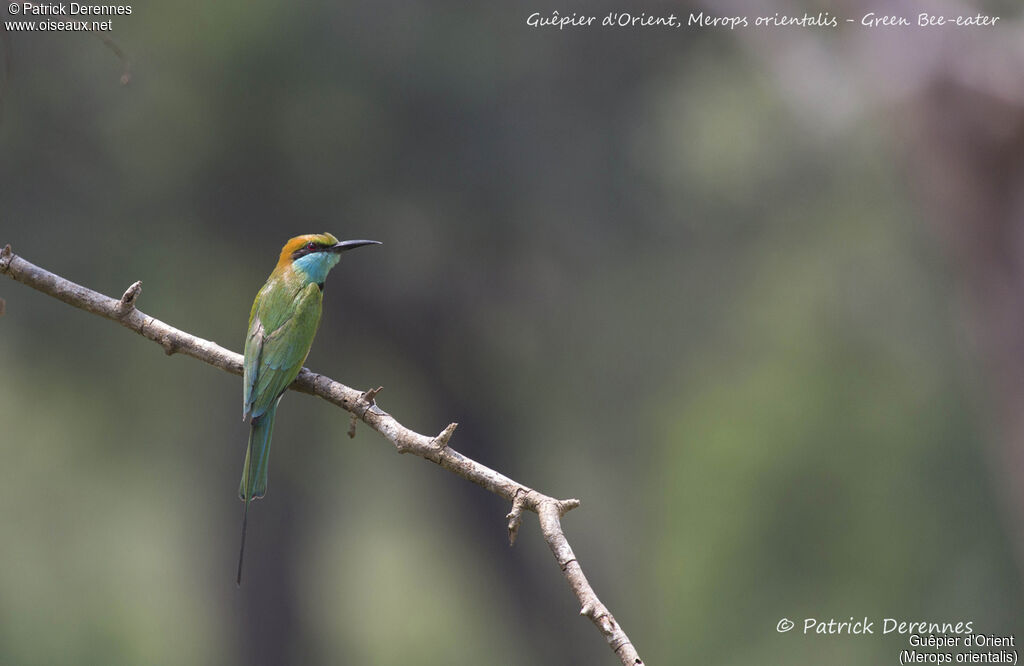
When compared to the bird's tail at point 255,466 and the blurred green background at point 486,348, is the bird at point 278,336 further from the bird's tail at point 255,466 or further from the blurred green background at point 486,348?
the blurred green background at point 486,348

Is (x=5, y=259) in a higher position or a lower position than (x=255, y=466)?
higher

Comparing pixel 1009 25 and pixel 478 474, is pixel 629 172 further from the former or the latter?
pixel 478 474

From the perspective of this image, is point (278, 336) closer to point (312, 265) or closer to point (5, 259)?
point (312, 265)

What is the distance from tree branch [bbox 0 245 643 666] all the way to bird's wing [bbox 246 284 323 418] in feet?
0.32

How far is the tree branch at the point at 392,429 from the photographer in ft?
5.43

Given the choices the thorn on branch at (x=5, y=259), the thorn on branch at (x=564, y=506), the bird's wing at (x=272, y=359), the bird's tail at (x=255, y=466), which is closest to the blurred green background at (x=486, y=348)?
the bird's wing at (x=272, y=359)

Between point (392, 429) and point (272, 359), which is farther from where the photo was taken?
point (272, 359)

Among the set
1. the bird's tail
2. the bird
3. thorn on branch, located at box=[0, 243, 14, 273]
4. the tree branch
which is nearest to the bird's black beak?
A: the bird

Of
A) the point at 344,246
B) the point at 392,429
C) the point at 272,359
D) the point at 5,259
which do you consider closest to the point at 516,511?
the point at 392,429

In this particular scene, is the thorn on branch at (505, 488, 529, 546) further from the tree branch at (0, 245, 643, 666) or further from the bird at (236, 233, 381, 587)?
the bird at (236, 233, 381, 587)

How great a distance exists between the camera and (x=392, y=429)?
2.03 meters

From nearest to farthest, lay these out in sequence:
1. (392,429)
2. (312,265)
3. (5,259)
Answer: (392,429), (5,259), (312,265)

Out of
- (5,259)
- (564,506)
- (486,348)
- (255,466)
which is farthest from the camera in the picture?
(486,348)

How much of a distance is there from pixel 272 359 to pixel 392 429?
2.24 feet
